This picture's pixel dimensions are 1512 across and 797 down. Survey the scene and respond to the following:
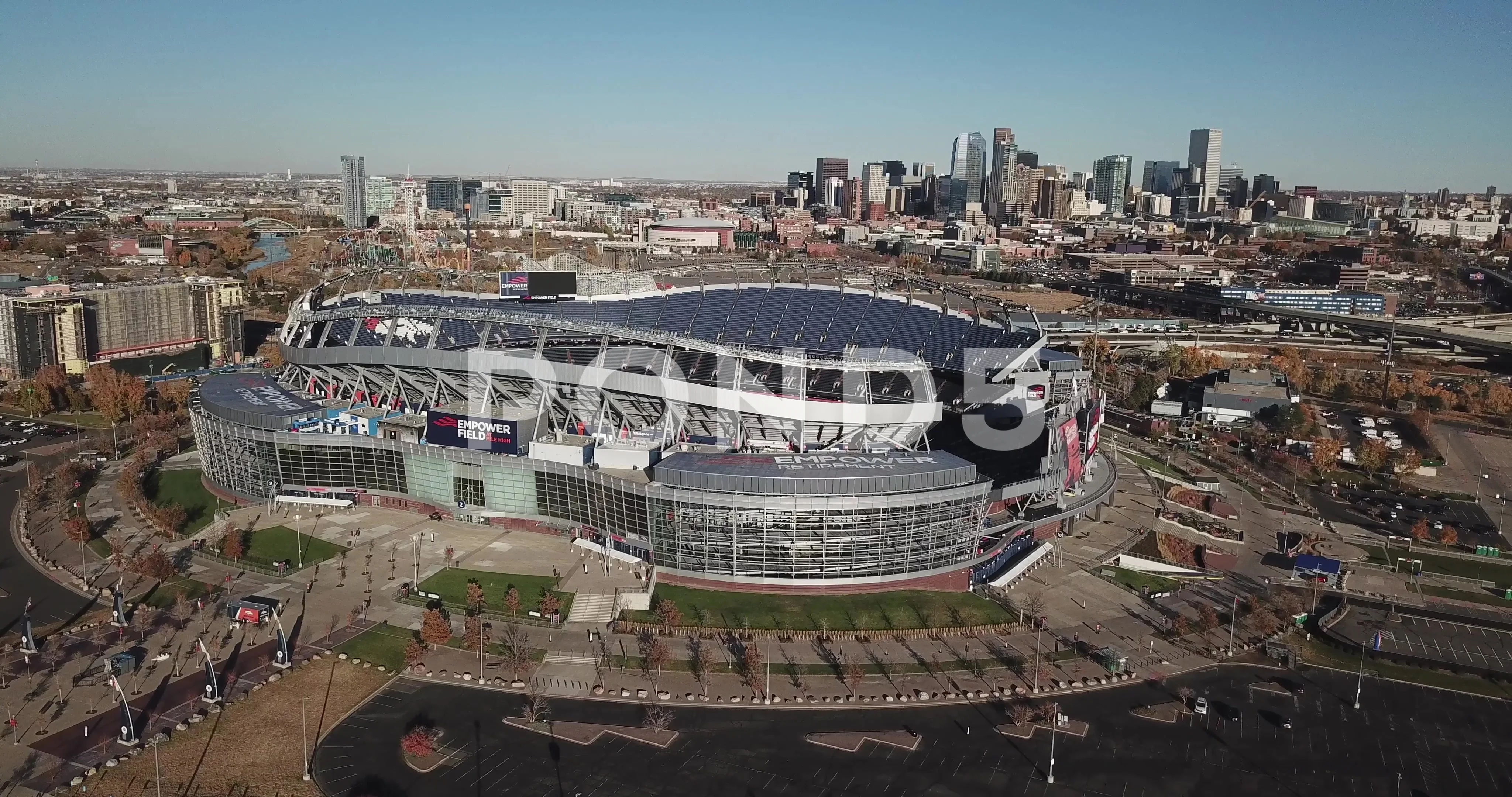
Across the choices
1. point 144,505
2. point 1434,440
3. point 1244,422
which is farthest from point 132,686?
point 1434,440

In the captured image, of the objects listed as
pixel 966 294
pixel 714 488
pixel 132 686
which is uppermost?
pixel 966 294

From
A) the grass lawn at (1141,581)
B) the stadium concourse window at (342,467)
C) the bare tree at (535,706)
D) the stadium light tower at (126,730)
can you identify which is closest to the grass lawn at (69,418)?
the stadium concourse window at (342,467)

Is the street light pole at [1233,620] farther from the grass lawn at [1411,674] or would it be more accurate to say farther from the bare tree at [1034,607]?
the bare tree at [1034,607]

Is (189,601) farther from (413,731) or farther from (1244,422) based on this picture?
(1244,422)

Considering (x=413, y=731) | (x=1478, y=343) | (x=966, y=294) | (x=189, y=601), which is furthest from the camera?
(x=1478, y=343)

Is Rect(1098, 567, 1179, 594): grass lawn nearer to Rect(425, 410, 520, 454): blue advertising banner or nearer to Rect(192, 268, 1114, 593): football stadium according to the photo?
Rect(192, 268, 1114, 593): football stadium

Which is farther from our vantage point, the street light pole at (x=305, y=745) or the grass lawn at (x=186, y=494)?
the grass lawn at (x=186, y=494)

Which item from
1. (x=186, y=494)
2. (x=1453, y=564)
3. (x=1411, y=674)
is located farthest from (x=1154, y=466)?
(x=186, y=494)

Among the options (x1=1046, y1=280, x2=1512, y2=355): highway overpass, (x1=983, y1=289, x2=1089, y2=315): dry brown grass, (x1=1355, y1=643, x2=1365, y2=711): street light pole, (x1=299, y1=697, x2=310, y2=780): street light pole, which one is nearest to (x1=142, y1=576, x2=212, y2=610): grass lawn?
(x1=299, y1=697, x2=310, y2=780): street light pole
